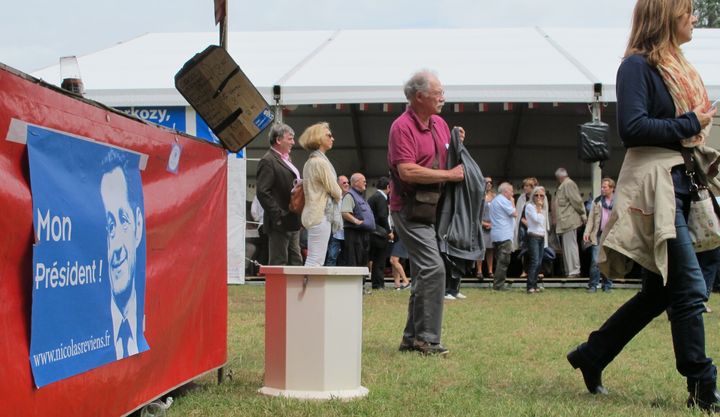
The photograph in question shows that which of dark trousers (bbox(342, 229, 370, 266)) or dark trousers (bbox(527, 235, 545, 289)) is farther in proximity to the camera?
dark trousers (bbox(527, 235, 545, 289))

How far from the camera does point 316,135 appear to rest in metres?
8.59

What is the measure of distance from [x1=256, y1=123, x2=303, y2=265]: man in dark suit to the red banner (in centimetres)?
357

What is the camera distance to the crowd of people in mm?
3951

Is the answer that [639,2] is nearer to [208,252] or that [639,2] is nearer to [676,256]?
[676,256]

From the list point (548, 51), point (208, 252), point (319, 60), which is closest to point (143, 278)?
point (208, 252)

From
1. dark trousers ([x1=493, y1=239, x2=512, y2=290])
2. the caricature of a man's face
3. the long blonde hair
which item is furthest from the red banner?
dark trousers ([x1=493, y1=239, x2=512, y2=290])

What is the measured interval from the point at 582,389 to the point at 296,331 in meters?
1.52

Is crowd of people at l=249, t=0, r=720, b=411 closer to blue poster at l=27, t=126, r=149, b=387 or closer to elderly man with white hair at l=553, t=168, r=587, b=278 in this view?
blue poster at l=27, t=126, r=149, b=387

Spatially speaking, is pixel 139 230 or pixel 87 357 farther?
pixel 139 230

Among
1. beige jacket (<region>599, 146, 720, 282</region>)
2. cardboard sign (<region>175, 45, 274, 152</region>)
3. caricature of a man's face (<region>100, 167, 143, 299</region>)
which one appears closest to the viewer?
caricature of a man's face (<region>100, 167, 143, 299</region>)

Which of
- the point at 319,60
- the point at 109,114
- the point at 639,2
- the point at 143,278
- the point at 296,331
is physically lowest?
the point at 296,331

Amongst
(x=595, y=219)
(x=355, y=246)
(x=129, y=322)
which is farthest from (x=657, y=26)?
(x=595, y=219)

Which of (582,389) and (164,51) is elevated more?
(164,51)

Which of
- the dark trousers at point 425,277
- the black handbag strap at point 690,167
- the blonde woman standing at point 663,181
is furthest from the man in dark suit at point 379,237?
the black handbag strap at point 690,167
